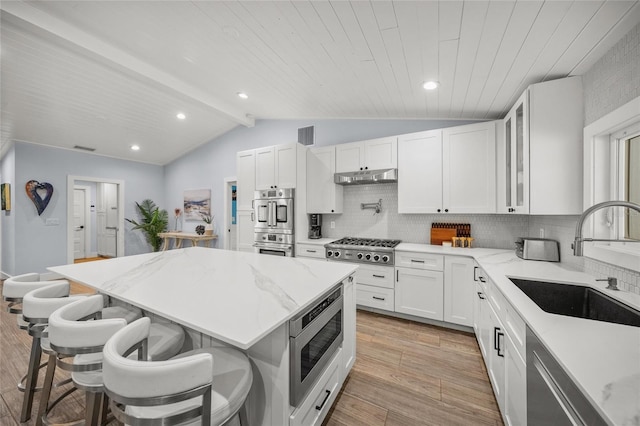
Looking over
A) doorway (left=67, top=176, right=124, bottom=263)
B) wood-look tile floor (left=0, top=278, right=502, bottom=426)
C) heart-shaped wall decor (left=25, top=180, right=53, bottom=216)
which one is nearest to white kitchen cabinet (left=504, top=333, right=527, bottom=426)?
wood-look tile floor (left=0, top=278, right=502, bottom=426)

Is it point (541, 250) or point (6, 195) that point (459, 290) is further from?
point (6, 195)

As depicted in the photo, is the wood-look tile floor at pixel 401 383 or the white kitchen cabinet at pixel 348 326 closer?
the wood-look tile floor at pixel 401 383

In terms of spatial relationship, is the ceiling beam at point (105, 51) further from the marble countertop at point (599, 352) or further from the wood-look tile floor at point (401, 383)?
the marble countertop at point (599, 352)

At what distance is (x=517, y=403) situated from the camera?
127cm

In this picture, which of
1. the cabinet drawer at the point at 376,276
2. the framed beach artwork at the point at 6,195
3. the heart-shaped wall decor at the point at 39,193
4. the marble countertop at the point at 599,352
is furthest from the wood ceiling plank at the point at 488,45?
the framed beach artwork at the point at 6,195

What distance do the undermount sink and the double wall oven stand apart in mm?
2813

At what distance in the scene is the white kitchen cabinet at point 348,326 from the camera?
1.87 metres

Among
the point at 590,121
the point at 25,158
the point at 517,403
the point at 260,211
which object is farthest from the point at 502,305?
the point at 25,158

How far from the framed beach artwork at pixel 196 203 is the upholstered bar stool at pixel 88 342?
4.74 meters

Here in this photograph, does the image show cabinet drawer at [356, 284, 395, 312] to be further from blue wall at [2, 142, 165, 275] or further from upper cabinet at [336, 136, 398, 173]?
blue wall at [2, 142, 165, 275]

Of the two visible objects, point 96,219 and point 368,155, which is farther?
point 96,219

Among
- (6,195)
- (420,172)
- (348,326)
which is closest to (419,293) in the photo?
(348,326)

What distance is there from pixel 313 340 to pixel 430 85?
2.58 m

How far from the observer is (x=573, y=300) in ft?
5.33
